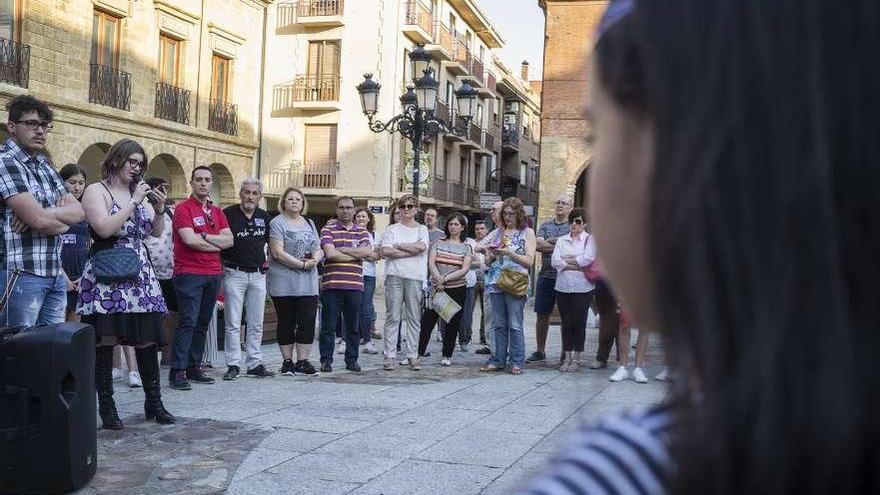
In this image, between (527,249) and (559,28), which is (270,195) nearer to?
(559,28)

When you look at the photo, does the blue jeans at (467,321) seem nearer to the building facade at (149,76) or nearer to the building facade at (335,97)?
the building facade at (149,76)

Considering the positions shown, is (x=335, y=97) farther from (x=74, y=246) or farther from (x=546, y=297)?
(x=74, y=246)

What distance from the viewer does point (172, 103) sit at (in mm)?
23484

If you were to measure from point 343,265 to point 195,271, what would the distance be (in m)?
1.89

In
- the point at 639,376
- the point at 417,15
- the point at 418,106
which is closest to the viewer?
the point at 639,376

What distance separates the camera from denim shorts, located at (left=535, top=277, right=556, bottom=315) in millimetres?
10164

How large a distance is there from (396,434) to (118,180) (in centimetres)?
247

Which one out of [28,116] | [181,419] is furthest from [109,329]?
[28,116]

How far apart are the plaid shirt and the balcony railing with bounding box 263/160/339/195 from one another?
2645 cm

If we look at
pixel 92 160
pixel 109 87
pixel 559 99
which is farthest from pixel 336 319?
pixel 559 99

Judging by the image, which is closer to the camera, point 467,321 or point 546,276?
point 546,276

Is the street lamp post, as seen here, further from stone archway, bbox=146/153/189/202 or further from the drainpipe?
the drainpipe

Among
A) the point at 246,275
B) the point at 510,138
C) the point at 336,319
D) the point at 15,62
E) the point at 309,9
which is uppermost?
the point at 309,9

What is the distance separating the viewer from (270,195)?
31.6m
